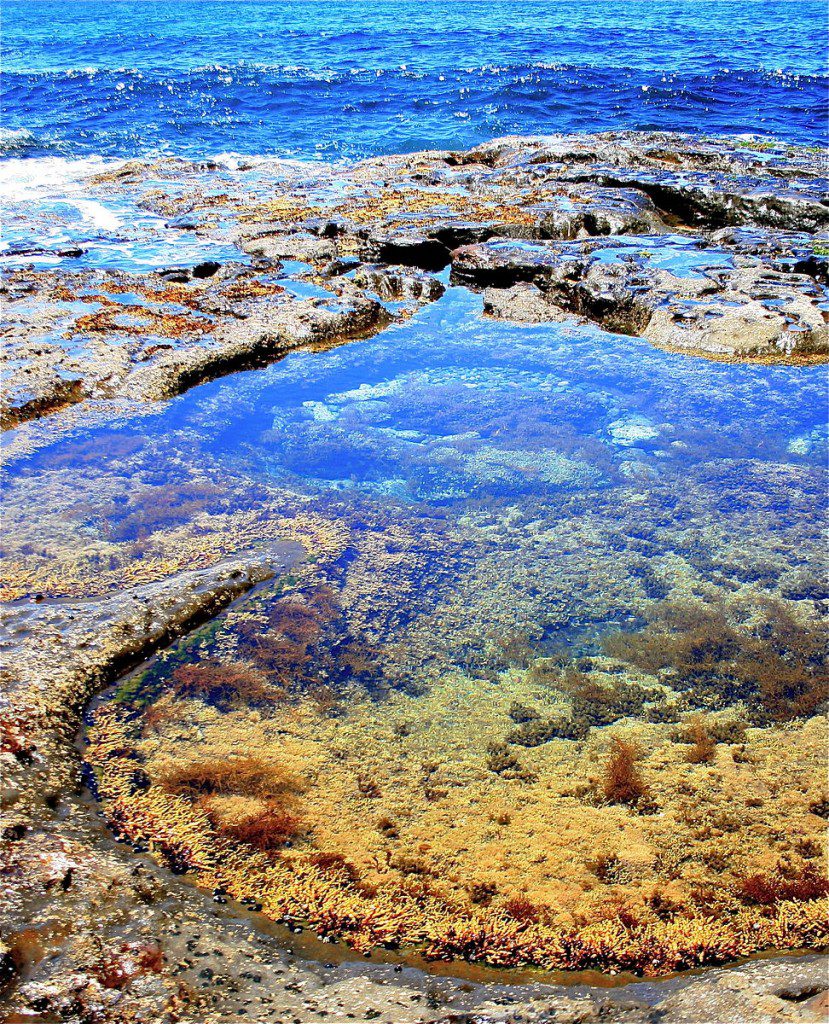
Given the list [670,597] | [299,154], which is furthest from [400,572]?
[299,154]

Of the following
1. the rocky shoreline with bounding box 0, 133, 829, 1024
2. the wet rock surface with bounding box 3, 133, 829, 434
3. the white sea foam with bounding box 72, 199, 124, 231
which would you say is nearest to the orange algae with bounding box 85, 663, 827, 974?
the rocky shoreline with bounding box 0, 133, 829, 1024

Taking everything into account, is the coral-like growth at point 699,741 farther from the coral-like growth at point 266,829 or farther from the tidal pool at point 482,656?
the coral-like growth at point 266,829

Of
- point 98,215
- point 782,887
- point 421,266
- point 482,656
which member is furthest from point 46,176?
point 782,887

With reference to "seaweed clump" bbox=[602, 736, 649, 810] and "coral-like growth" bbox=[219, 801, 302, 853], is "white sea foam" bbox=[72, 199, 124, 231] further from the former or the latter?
"seaweed clump" bbox=[602, 736, 649, 810]

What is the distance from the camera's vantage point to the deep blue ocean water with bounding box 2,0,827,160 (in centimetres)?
1905

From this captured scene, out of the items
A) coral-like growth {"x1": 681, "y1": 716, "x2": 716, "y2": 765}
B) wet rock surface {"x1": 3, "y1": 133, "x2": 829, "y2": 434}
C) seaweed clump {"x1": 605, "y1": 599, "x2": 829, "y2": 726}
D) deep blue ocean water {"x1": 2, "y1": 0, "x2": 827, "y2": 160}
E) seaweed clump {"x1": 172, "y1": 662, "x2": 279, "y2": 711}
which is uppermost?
deep blue ocean water {"x1": 2, "y1": 0, "x2": 827, "y2": 160}

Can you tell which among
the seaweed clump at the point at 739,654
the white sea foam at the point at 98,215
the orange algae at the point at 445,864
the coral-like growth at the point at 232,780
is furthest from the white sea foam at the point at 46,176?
the seaweed clump at the point at 739,654

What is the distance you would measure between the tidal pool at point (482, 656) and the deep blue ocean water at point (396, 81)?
1382 cm

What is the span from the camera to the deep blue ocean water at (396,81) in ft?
62.5

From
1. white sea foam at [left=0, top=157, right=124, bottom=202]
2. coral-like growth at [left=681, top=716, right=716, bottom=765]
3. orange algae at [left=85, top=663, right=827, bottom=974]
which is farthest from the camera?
white sea foam at [left=0, top=157, right=124, bottom=202]

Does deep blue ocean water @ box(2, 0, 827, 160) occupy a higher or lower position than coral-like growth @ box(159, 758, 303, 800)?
higher

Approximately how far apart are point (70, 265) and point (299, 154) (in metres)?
9.63

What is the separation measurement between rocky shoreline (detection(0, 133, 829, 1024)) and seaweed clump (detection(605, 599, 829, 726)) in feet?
4.60

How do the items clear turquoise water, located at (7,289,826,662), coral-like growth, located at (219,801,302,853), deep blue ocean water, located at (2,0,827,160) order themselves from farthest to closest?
deep blue ocean water, located at (2,0,827,160) → clear turquoise water, located at (7,289,826,662) → coral-like growth, located at (219,801,302,853)
